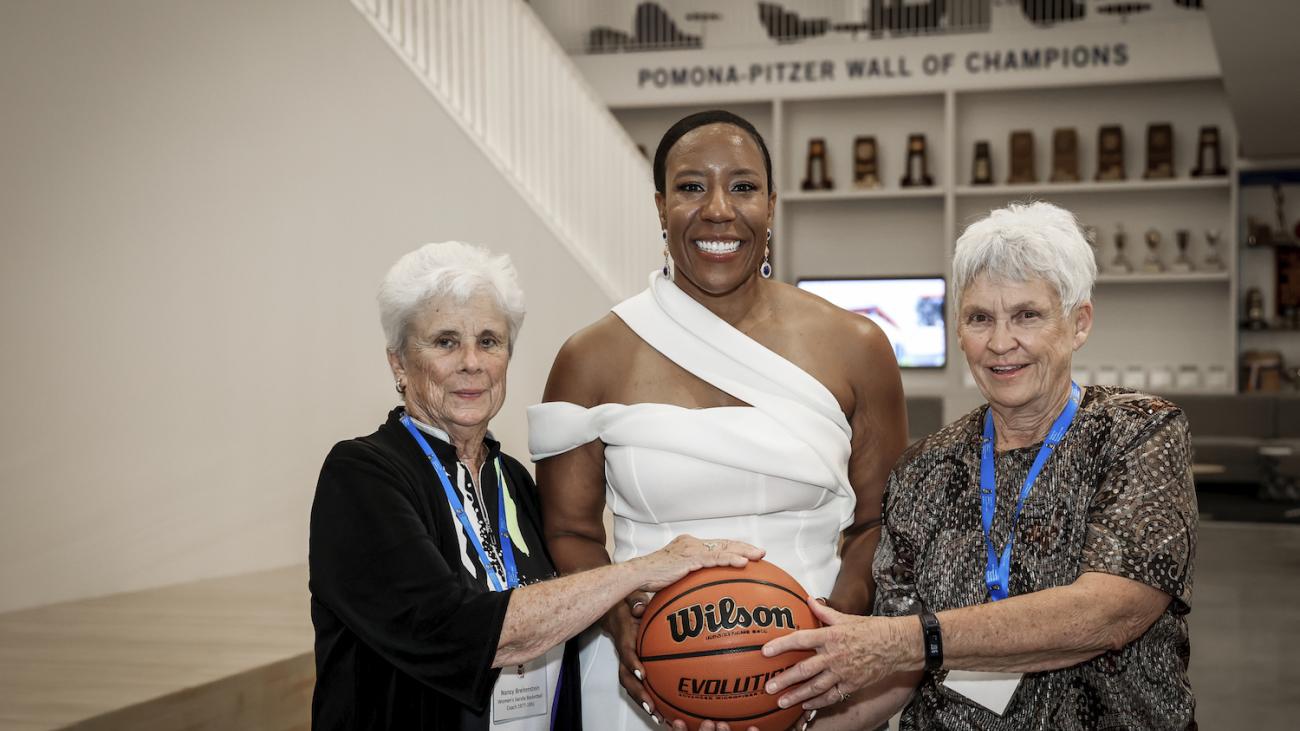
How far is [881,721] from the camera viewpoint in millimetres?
2172

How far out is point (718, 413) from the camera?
2.27 meters

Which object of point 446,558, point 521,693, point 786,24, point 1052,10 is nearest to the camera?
point 446,558

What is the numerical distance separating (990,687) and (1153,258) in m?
9.05

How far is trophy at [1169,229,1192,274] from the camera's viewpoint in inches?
392

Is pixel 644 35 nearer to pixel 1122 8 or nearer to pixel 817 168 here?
pixel 817 168

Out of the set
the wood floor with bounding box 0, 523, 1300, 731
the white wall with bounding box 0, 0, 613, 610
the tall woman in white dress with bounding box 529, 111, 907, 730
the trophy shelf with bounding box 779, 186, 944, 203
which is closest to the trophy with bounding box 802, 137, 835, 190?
the trophy shelf with bounding box 779, 186, 944, 203

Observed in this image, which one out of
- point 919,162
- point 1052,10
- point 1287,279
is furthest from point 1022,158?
point 1287,279

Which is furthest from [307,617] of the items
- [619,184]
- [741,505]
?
[619,184]

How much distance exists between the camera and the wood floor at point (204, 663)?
8.80 feet

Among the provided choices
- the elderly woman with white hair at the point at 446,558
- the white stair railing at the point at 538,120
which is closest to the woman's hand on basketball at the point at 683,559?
the elderly woman with white hair at the point at 446,558

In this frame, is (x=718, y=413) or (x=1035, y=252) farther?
(x=718, y=413)

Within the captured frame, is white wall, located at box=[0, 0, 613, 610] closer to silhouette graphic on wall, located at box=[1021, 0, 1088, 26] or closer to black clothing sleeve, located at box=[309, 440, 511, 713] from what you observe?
black clothing sleeve, located at box=[309, 440, 511, 713]

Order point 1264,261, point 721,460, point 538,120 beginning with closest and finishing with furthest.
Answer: point 721,460
point 538,120
point 1264,261

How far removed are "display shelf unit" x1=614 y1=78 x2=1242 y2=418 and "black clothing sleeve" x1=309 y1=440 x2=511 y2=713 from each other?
8894 mm
